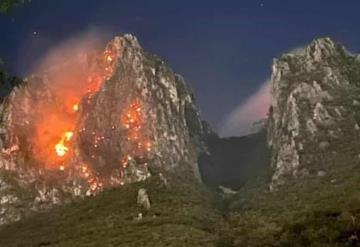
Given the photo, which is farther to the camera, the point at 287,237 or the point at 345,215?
the point at 287,237

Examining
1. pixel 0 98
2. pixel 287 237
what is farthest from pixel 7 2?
pixel 287 237

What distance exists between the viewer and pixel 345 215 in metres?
46.8

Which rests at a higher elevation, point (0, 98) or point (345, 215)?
point (0, 98)

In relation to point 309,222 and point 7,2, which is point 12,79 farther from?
point 309,222

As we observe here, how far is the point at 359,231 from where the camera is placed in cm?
4478

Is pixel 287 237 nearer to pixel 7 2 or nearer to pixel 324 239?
pixel 324 239

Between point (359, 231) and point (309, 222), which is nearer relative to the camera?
point (359, 231)

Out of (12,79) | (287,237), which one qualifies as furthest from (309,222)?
(12,79)

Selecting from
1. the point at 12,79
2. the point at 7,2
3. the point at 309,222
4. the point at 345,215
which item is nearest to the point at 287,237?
the point at 309,222

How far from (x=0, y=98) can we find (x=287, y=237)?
972 inches

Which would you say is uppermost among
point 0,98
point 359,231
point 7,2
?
point 7,2

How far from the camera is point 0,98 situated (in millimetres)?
49344

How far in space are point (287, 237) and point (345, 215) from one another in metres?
5.90

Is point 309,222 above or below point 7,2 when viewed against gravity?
below
